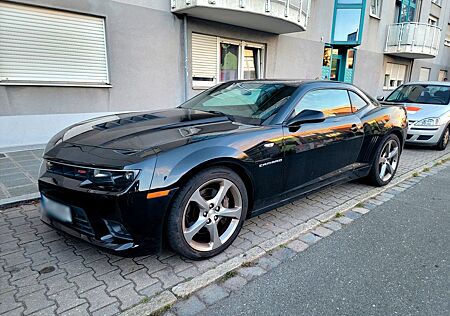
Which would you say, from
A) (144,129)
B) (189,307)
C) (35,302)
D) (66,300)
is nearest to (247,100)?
(144,129)

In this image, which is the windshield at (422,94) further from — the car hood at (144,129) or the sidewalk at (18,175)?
the sidewalk at (18,175)

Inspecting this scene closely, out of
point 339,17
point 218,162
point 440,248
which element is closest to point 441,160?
point 440,248

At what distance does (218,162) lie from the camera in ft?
7.78

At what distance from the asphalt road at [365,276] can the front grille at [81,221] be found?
1.02 meters

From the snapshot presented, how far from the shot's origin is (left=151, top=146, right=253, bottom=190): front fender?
207 centimetres

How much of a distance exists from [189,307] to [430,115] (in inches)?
284

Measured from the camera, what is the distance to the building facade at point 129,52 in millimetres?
5668

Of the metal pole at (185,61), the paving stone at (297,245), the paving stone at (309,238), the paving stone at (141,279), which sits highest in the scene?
the metal pole at (185,61)

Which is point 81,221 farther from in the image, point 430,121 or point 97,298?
point 430,121

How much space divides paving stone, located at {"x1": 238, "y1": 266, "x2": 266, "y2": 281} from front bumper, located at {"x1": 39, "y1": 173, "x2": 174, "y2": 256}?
2.28ft

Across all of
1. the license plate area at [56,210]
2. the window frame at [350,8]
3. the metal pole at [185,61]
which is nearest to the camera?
the license plate area at [56,210]

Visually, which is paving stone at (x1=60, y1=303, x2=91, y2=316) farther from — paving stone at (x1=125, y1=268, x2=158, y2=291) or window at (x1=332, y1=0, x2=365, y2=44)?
window at (x1=332, y1=0, x2=365, y2=44)

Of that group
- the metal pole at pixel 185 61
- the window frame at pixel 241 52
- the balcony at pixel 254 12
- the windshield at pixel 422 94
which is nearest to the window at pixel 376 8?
the balcony at pixel 254 12

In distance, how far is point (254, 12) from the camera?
7379mm
